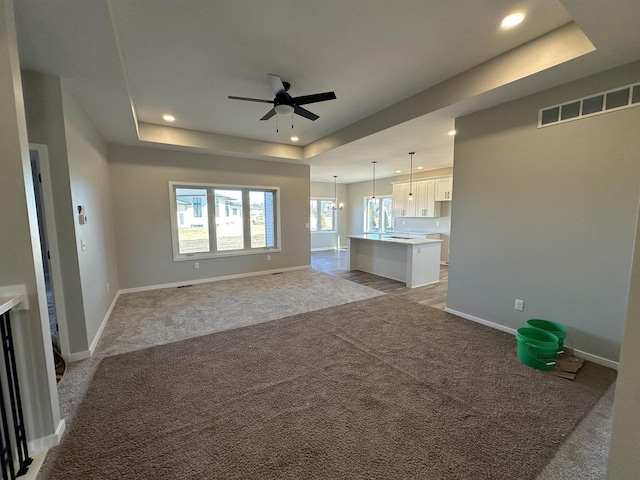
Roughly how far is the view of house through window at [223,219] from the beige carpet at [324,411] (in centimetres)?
313

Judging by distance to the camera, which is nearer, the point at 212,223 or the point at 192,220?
the point at 192,220

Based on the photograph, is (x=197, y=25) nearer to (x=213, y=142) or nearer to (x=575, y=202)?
(x=213, y=142)

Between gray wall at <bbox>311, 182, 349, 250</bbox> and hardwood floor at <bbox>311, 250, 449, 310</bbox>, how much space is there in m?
2.34

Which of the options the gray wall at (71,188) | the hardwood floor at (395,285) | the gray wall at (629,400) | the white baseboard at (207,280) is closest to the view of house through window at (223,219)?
the white baseboard at (207,280)

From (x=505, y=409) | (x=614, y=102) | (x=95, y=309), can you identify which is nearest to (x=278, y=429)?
(x=505, y=409)

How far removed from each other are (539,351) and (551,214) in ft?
4.63

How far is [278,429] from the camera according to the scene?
1.77m

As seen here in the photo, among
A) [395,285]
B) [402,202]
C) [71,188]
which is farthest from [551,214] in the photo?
[402,202]

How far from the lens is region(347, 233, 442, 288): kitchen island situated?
5208 millimetres

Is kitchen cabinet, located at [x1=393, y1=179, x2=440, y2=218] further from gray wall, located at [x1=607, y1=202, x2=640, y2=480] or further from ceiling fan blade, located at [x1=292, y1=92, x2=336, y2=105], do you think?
gray wall, located at [x1=607, y1=202, x2=640, y2=480]

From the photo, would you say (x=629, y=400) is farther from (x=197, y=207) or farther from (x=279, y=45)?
(x=197, y=207)

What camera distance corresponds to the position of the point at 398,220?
903 centimetres

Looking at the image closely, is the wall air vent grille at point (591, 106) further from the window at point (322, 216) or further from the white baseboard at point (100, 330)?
the window at point (322, 216)

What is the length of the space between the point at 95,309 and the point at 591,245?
17.7 ft
